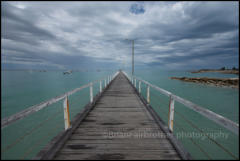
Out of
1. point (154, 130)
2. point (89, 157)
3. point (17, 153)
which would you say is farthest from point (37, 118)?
point (154, 130)

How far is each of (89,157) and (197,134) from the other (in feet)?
26.6

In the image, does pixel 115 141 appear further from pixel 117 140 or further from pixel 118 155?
pixel 118 155

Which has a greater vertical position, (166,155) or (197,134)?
(166,155)

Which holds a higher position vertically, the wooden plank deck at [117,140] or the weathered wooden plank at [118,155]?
the wooden plank deck at [117,140]

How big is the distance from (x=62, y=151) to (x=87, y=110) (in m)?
2.40

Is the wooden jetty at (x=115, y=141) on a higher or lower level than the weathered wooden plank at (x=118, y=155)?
higher

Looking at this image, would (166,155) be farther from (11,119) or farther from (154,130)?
(11,119)

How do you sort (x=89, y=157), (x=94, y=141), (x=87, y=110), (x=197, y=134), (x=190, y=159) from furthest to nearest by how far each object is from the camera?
(x=197, y=134) < (x=87, y=110) < (x=94, y=141) < (x=89, y=157) < (x=190, y=159)

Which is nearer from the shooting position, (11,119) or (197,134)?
(11,119)

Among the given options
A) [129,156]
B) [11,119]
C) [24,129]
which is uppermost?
[11,119]

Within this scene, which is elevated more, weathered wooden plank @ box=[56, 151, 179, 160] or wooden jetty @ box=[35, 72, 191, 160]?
wooden jetty @ box=[35, 72, 191, 160]

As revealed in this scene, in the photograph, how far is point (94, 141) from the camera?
308 cm

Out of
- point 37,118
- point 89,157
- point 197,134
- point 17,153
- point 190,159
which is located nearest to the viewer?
point 190,159

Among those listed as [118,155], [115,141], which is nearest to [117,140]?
[115,141]
